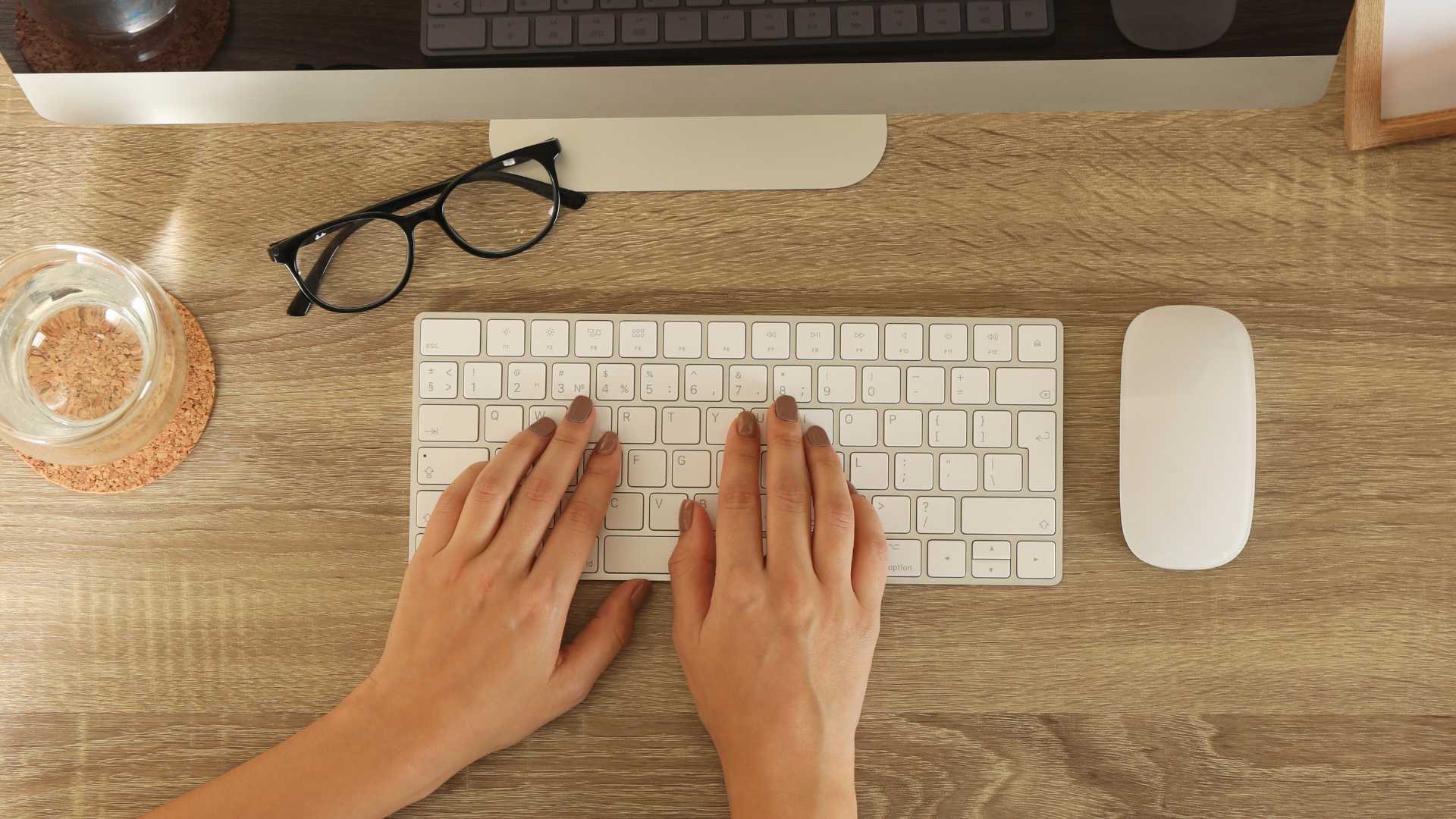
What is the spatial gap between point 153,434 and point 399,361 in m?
0.18

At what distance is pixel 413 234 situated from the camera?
705 mm

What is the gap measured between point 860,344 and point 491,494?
0.93ft

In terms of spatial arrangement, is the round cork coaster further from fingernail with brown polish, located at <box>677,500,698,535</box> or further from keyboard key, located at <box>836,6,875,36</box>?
keyboard key, located at <box>836,6,875,36</box>

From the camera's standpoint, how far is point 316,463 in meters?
0.70

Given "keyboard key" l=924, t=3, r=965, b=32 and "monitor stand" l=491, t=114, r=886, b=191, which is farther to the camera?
"monitor stand" l=491, t=114, r=886, b=191

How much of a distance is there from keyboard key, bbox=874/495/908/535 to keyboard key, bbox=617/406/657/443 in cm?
15

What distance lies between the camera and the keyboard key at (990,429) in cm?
67

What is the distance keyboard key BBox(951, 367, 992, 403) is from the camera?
0.67m

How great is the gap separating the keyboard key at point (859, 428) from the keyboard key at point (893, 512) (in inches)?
1.3

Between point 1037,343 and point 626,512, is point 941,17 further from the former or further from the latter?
point 626,512

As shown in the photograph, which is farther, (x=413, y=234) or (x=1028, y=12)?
(x=413, y=234)

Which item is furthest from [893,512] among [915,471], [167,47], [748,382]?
[167,47]

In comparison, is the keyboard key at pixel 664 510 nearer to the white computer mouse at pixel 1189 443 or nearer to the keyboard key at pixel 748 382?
the keyboard key at pixel 748 382

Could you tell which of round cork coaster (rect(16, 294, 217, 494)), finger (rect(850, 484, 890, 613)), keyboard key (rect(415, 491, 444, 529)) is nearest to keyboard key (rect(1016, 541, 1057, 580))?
finger (rect(850, 484, 890, 613))
